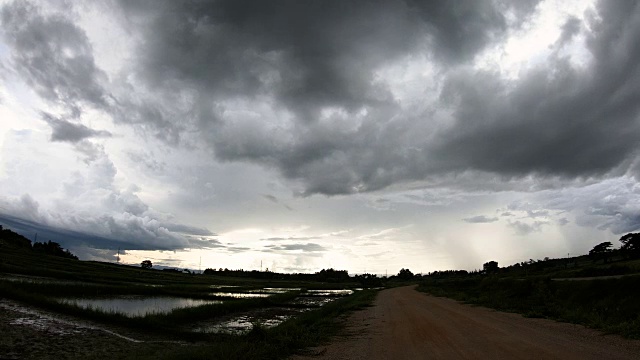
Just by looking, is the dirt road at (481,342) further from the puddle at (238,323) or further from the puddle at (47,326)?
the puddle at (47,326)

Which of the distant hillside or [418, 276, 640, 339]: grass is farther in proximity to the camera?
the distant hillside

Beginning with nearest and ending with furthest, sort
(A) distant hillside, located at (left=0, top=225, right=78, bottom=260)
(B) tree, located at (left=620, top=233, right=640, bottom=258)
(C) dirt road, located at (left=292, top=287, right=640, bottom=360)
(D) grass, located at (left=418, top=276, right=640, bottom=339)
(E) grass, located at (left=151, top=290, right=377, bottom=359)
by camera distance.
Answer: (C) dirt road, located at (left=292, top=287, right=640, bottom=360) → (E) grass, located at (left=151, top=290, right=377, bottom=359) → (D) grass, located at (left=418, top=276, right=640, bottom=339) → (B) tree, located at (left=620, top=233, right=640, bottom=258) → (A) distant hillside, located at (left=0, top=225, right=78, bottom=260)

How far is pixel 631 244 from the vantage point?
68.7m

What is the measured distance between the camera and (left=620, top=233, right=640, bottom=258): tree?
6525 centimetres

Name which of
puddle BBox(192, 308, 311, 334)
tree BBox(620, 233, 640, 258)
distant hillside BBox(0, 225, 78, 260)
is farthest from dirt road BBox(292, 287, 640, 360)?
distant hillside BBox(0, 225, 78, 260)

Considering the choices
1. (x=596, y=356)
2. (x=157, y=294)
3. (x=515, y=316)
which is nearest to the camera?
(x=596, y=356)

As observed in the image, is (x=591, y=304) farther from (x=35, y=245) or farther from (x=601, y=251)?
Result: (x=35, y=245)

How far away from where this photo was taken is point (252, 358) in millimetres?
11547

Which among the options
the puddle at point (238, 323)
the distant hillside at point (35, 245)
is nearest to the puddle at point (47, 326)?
the puddle at point (238, 323)

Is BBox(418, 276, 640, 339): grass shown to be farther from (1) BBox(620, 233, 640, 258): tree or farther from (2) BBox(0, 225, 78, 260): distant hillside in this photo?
(2) BBox(0, 225, 78, 260): distant hillside

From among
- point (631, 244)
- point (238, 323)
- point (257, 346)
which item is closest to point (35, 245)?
point (238, 323)

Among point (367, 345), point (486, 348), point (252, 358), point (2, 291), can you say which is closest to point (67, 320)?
point (2, 291)

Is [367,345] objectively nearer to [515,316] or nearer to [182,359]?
[182,359]

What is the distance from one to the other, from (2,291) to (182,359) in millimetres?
18134
